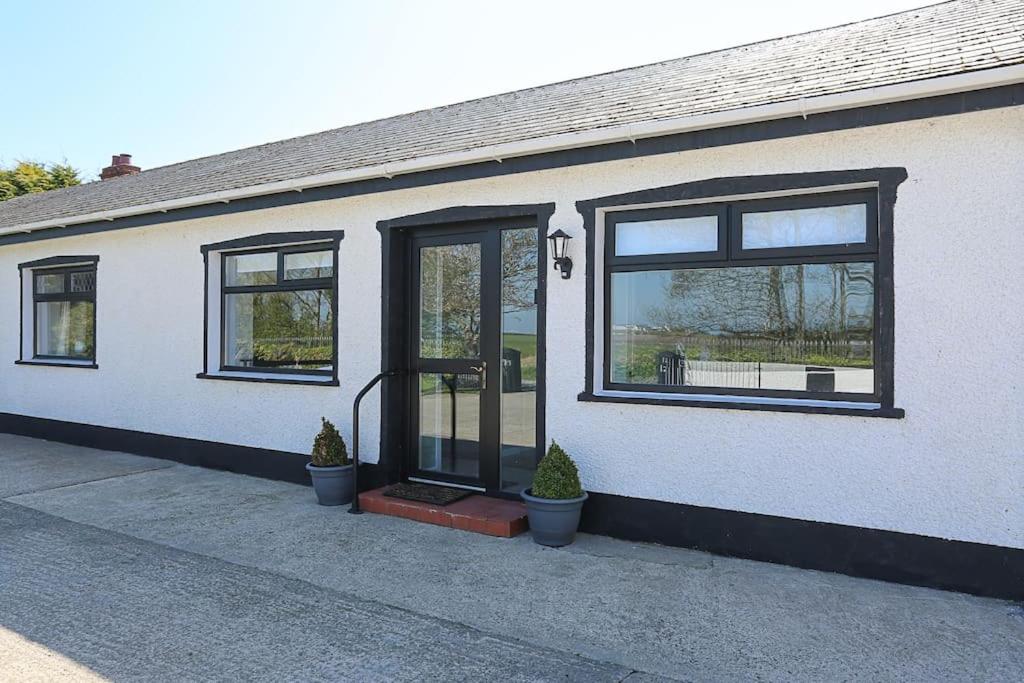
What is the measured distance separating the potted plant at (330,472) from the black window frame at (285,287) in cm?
86

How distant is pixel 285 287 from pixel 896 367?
573 cm

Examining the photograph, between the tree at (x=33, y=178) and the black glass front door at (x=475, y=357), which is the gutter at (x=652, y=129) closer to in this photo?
the black glass front door at (x=475, y=357)

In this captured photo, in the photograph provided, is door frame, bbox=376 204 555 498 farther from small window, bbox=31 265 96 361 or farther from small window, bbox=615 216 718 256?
small window, bbox=31 265 96 361

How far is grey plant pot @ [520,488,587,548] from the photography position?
4.95 metres

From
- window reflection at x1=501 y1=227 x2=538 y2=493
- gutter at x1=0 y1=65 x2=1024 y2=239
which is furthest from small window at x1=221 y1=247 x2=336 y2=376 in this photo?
window reflection at x1=501 y1=227 x2=538 y2=493

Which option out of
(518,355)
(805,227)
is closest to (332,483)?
(518,355)

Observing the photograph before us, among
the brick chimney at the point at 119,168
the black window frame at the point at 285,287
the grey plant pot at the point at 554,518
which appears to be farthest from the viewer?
the brick chimney at the point at 119,168

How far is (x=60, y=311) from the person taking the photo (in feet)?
32.8

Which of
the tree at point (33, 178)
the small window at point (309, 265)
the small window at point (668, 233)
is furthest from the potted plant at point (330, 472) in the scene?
the tree at point (33, 178)

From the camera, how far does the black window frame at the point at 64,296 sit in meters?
9.31

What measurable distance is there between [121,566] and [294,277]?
3.52 meters

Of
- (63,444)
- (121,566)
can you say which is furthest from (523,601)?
(63,444)

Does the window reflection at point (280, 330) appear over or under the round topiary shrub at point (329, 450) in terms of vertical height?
over

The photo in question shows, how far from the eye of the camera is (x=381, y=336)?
21.5ft
